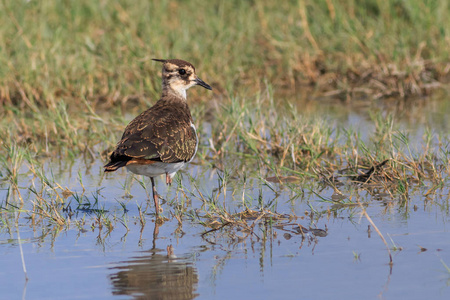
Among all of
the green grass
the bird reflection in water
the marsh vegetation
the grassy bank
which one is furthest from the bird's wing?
the grassy bank

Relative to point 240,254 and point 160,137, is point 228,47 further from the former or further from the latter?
point 240,254

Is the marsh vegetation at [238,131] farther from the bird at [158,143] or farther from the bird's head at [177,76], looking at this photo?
the bird's head at [177,76]

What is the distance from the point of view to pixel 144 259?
5730mm

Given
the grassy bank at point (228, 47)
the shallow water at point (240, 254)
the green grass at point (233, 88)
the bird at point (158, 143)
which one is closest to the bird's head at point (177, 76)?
the bird at point (158, 143)

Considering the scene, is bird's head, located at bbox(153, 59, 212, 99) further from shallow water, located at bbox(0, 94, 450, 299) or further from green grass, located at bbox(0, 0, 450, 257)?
shallow water, located at bbox(0, 94, 450, 299)

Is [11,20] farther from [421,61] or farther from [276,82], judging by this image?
[421,61]

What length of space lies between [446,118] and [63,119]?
4.82 m

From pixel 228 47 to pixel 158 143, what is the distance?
225 inches

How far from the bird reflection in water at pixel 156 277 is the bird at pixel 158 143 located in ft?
3.60

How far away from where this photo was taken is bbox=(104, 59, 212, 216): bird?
6.69 m

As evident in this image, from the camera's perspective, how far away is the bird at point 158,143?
21.9ft

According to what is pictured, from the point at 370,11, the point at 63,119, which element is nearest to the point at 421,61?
the point at 370,11

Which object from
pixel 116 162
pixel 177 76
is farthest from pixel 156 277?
pixel 177 76

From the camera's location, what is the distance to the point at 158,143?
696cm
